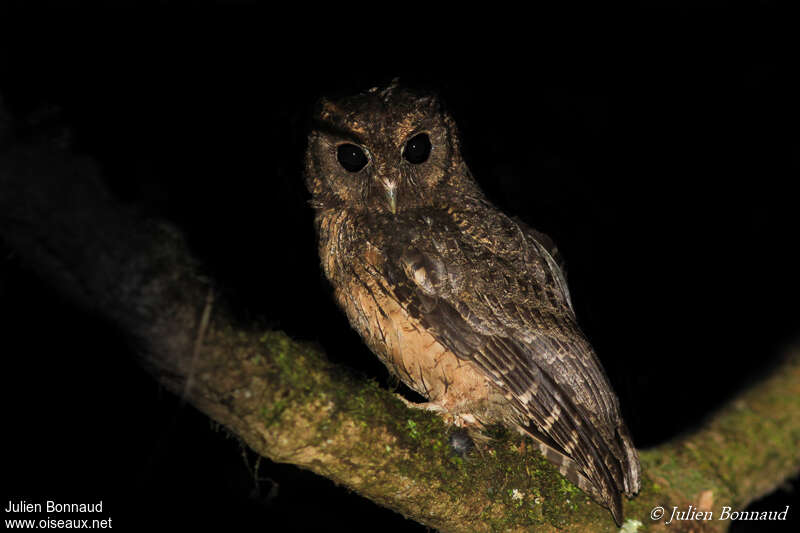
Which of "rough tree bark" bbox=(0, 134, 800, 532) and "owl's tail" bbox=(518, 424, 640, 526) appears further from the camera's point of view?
"owl's tail" bbox=(518, 424, 640, 526)

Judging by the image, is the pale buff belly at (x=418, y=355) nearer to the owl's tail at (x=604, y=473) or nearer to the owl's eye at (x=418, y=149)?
the owl's tail at (x=604, y=473)

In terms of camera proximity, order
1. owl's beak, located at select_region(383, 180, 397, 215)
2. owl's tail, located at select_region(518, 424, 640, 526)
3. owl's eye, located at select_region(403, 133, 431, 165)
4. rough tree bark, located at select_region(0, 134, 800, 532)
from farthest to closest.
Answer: owl's eye, located at select_region(403, 133, 431, 165)
owl's beak, located at select_region(383, 180, 397, 215)
owl's tail, located at select_region(518, 424, 640, 526)
rough tree bark, located at select_region(0, 134, 800, 532)

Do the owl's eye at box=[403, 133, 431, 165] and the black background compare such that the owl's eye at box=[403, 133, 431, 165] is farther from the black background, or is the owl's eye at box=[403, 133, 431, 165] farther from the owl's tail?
the owl's tail

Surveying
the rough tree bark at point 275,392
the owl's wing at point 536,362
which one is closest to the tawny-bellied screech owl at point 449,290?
the owl's wing at point 536,362

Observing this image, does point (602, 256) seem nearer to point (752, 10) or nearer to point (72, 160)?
point (752, 10)

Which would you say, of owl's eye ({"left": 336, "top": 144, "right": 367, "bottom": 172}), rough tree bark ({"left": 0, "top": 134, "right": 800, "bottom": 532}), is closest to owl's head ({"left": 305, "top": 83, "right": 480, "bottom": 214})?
owl's eye ({"left": 336, "top": 144, "right": 367, "bottom": 172})

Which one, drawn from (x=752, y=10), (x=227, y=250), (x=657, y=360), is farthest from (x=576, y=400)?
(x=752, y=10)

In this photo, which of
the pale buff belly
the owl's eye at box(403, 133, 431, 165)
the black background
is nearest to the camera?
the black background
